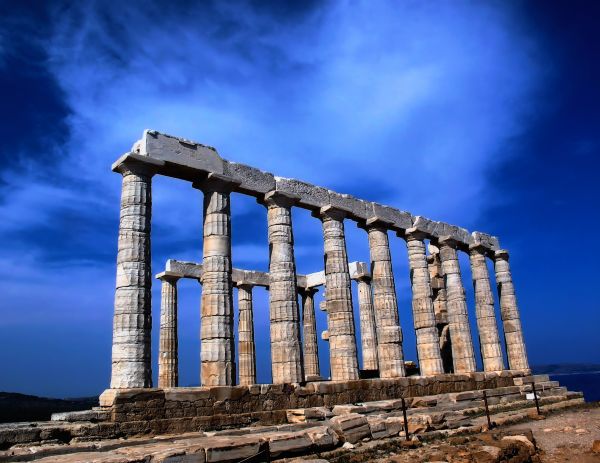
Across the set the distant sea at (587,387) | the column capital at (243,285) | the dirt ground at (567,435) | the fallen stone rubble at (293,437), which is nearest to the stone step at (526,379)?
the fallen stone rubble at (293,437)

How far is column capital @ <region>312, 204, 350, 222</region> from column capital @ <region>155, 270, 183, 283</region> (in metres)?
8.03

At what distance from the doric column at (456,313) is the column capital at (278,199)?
32.1 ft

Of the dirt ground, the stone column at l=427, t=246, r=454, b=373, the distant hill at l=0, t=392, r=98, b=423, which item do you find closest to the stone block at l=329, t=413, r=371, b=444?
the dirt ground

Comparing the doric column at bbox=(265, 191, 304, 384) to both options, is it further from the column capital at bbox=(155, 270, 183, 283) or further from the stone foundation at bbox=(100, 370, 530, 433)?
the column capital at bbox=(155, 270, 183, 283)

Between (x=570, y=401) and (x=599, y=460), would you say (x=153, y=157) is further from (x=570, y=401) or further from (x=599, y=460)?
(x=570, y=401)

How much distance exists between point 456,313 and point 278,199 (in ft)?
38.0

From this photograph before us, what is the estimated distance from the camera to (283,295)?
18500mm

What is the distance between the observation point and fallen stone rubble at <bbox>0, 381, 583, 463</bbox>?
9.52 metres

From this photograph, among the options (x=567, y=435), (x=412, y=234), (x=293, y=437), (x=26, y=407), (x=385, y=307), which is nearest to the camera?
(x=293, y=437)

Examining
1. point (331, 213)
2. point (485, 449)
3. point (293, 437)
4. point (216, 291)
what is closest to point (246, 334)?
point (331, 213)

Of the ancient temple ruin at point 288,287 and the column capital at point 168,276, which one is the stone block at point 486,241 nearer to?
the ancient temple ruin at point 288,287

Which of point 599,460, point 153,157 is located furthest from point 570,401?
point 153,157

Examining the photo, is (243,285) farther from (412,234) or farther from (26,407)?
(26,407)

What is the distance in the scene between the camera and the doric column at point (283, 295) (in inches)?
701
